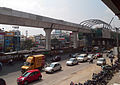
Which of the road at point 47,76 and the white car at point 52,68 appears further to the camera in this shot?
the white car at point 52,68

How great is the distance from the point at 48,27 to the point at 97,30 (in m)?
41.5

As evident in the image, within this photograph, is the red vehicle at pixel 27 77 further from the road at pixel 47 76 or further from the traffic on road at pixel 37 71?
the road at pixel 47 76

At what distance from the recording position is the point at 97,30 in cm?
7100

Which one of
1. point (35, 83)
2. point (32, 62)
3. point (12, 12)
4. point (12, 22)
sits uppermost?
point (12, 12)

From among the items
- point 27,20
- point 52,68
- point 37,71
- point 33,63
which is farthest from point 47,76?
point 27,20

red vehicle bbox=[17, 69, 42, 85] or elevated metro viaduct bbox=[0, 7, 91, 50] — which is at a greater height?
elevated metro viaduct bbox=[0, 7, 91, 50]

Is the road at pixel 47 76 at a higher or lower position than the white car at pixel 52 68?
lower

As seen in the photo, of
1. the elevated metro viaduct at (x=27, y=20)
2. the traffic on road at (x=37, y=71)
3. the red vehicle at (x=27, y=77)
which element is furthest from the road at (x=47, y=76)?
the elevated metro viaduct at (x=27, y=20)

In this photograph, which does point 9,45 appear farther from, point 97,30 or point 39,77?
point 39,77

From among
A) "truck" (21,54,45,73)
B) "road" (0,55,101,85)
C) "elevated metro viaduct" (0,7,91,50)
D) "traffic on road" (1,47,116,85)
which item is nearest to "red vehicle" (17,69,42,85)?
"traffic on road" (1,47,116,85)

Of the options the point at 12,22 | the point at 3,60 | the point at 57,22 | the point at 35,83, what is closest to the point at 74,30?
the point at 57,22

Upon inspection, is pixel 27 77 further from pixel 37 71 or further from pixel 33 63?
pixel 33 63

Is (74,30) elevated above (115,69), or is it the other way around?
(74,30)

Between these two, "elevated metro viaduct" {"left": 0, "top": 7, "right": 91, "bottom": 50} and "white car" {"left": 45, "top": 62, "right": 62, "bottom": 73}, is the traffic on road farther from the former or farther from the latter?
"elevated metro viaduct" {"left": 0, "top": 7, "right": 91, "bottom": 50}
